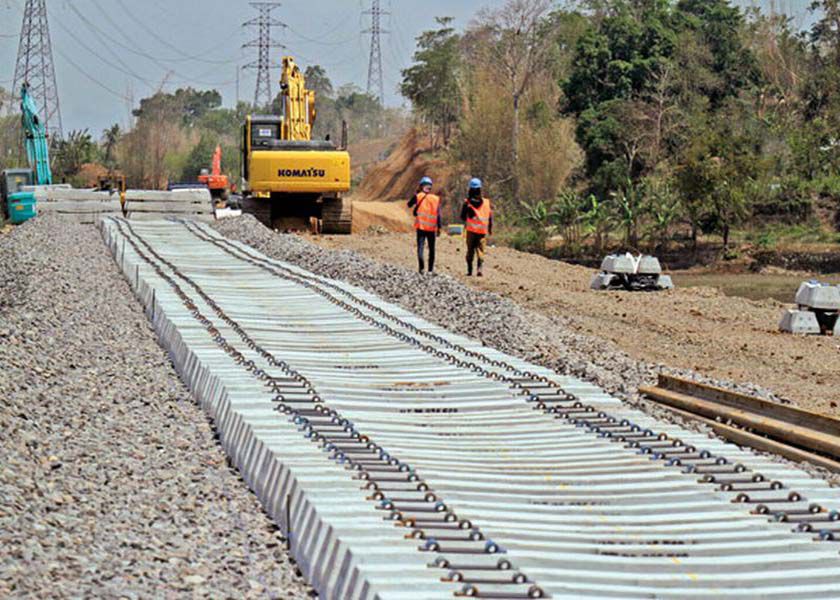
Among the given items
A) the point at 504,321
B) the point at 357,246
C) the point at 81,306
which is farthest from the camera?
the point at 357,246

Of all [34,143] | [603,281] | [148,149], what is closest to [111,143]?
[148,149]

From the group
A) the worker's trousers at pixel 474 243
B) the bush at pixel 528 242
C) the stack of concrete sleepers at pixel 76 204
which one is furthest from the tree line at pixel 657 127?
the worker's trousers at pixel 474 243

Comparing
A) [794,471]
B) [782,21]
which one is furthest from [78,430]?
[782,21]

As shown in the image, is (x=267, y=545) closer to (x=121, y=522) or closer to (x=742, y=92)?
(x=121, y=522)

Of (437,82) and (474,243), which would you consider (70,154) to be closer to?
(437,82)

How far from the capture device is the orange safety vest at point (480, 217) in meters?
20.9

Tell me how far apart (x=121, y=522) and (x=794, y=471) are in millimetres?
4009

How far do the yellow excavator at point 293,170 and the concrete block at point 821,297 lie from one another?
16.2 meters

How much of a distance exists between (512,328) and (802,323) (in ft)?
18.4

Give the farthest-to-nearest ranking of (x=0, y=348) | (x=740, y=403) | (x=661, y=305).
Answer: (x=661, y=305) < (x=0, y=348) < (x=740, y=403)

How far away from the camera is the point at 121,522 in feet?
22.7

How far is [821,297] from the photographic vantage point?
18359 millimetres

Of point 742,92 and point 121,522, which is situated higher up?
point 742,92

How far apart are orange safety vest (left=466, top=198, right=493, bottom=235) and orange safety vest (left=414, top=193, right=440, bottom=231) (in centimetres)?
55
